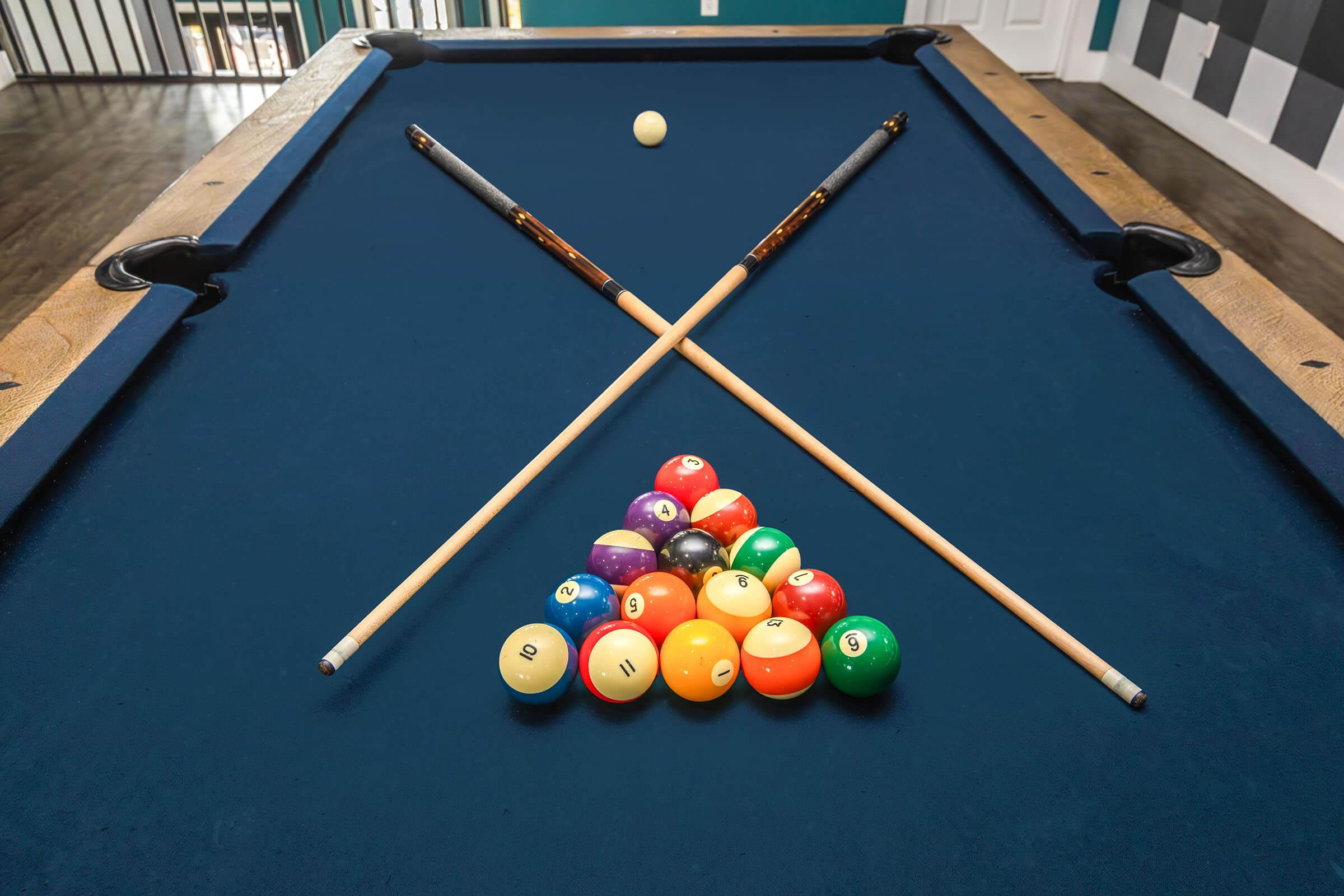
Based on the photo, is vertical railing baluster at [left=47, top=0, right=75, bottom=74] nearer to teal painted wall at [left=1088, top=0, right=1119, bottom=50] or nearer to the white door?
the white door

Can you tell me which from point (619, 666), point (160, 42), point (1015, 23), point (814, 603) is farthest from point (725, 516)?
point (160, 42)

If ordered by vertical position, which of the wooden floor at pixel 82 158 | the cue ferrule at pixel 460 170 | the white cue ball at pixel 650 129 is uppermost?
the white cue ball at pixel 650 129

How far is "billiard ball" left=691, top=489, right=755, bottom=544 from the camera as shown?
1.10 meters

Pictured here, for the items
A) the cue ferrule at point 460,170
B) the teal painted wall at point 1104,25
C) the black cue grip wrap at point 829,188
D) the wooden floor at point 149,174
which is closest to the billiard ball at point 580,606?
the black cue grip wrap at point 829,188

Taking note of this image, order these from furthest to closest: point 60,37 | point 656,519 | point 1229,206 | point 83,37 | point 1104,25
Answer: point 83,37
point 60,37
point 1104,25
point 1229,206
point 656,519

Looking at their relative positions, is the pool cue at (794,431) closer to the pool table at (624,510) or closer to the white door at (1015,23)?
the pool table at (624,510)

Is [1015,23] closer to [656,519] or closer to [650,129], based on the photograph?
[650,129]

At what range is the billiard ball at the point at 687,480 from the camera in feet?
3.71

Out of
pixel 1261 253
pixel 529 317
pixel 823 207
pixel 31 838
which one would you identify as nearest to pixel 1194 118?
pixel 1261 253

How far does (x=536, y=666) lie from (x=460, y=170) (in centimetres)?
140

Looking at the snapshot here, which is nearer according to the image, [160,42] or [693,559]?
[693,559]

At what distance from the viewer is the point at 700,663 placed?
0.88 m

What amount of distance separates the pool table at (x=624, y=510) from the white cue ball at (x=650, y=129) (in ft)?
0.27

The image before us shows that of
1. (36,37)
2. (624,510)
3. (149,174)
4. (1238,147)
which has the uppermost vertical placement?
(624,510)
